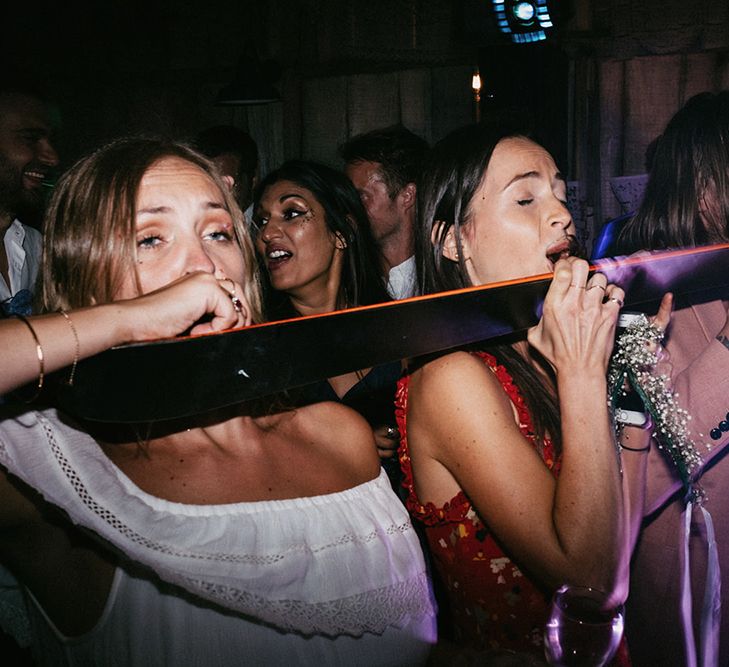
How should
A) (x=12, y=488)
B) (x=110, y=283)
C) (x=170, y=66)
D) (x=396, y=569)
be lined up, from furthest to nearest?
1. (x=170, y=66)
2. (x=396, y=569)
3. (x=110, y=283)
4. (x=12, y=488)

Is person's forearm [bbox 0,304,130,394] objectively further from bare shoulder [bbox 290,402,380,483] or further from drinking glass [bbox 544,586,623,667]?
drinking glass [bbox 544,586,623,667]

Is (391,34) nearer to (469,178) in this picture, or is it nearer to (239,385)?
(469,178)

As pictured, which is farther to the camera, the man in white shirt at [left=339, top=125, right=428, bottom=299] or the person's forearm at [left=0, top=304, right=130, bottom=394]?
the man in white shirt at [left=339, top=125, right=428, bottom=299]

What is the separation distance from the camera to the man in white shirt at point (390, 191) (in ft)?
13.5

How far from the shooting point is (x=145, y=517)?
1181mm

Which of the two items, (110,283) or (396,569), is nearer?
(110,283)

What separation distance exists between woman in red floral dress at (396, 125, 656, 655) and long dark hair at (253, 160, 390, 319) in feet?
4.98

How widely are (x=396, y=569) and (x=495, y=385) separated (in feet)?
1.66

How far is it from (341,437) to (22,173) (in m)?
3.03

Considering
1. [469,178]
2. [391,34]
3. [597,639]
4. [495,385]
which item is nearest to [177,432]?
[495,385]

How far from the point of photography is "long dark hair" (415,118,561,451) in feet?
5.81

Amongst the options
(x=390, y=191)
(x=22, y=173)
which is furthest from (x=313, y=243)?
(x=22, y=173)

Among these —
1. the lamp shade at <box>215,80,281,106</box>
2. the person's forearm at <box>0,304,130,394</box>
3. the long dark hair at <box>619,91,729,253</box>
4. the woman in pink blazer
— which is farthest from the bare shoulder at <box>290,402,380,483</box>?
the lamp shade at <box>215,80,281,106</box>

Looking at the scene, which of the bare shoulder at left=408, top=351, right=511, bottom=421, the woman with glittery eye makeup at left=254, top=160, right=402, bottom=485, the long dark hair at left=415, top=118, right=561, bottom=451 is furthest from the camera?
the woman with glittery eye makeup at left=254, top=160, right=402, bottom=485
